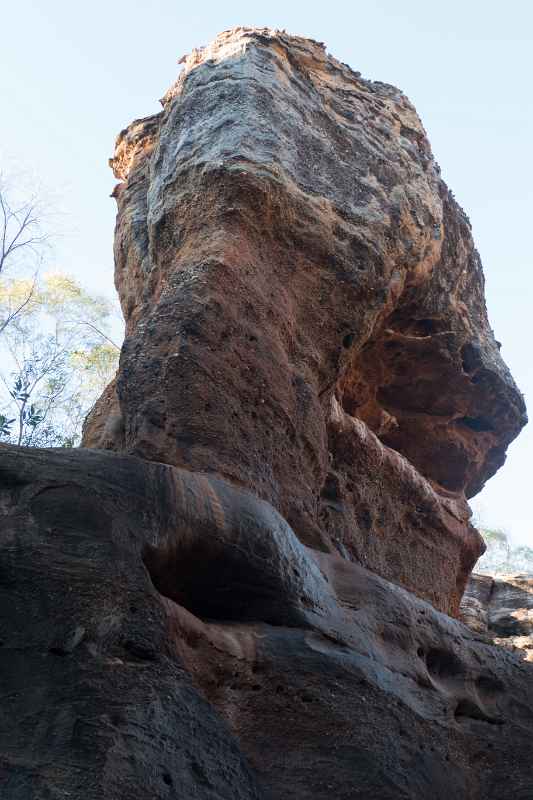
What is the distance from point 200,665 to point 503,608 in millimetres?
13268

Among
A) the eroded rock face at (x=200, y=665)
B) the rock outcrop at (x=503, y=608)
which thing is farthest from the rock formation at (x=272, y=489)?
the rock outcrop at (x=503, y=608)

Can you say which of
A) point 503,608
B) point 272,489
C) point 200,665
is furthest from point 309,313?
point 503,608

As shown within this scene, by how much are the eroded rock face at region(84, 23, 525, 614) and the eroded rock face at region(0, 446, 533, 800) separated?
0.79 m

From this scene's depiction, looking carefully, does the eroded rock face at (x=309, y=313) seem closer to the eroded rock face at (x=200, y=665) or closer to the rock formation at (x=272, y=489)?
the rock formation at (x=272, y=489)

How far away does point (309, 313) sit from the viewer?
20.5 ft

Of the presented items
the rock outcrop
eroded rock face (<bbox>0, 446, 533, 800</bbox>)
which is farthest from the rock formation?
the rock outcrop

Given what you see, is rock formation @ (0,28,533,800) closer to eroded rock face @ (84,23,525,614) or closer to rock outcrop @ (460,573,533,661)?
eroded rock face @ (84,23,525,614)

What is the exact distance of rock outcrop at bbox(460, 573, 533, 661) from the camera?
1385cm

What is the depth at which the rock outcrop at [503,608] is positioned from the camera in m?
13.9

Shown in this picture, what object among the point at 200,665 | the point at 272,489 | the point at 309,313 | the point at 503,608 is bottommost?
the point at 200,665

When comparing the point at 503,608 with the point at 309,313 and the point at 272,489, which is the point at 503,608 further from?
the point at 272,489


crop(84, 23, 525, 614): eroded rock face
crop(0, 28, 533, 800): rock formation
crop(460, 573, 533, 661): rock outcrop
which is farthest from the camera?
crop(460, 573, 533, 661): rock outcrop

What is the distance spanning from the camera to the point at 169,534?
372cm

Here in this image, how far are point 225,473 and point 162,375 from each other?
725mm
